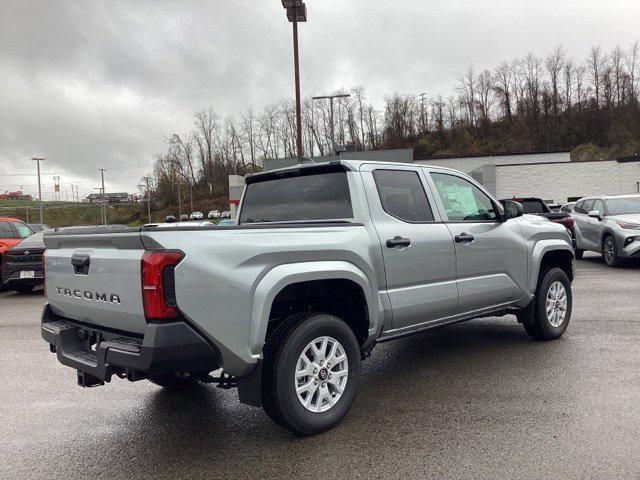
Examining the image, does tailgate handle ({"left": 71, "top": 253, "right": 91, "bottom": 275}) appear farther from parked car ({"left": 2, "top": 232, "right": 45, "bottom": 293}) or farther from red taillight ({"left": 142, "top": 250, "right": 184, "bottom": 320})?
parked car ({"left": 2, "top": 232, "right": 45, "bottom": 293})

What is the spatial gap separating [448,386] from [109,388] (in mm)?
3029

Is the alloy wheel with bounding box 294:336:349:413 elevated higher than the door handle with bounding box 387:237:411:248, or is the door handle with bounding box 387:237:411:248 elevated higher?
the door handle with bounding box 387:237:411:248

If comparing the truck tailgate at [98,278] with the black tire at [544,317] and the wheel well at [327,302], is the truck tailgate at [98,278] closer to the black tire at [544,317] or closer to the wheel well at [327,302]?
the wheel well at [327,302]

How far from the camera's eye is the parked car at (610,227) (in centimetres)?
1174

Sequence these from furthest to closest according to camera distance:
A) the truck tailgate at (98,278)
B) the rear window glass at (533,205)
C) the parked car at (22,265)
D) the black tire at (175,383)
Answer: the rear window glass at (533,205) < the parked car at (22,265) < the black tire at (175,383) < the truck tailgate at (98,278)

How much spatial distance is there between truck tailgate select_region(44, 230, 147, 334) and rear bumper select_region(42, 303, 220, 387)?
3.8 inches

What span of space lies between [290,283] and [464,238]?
2.06 m

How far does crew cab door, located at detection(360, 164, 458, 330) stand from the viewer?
4.11m

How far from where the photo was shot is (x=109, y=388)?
477 centimetres

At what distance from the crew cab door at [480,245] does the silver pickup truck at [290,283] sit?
0.06 feet

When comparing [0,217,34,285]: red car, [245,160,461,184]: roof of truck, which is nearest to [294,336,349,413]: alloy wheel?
[245,160,461,184]: roof of truck

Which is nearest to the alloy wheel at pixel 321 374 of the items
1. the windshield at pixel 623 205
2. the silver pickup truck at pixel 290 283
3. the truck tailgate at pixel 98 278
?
the silver pickup truck at pixel 290 283

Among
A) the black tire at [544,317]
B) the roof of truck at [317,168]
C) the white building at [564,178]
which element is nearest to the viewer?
the roof of truck at [317,168]

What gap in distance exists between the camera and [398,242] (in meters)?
4.11
